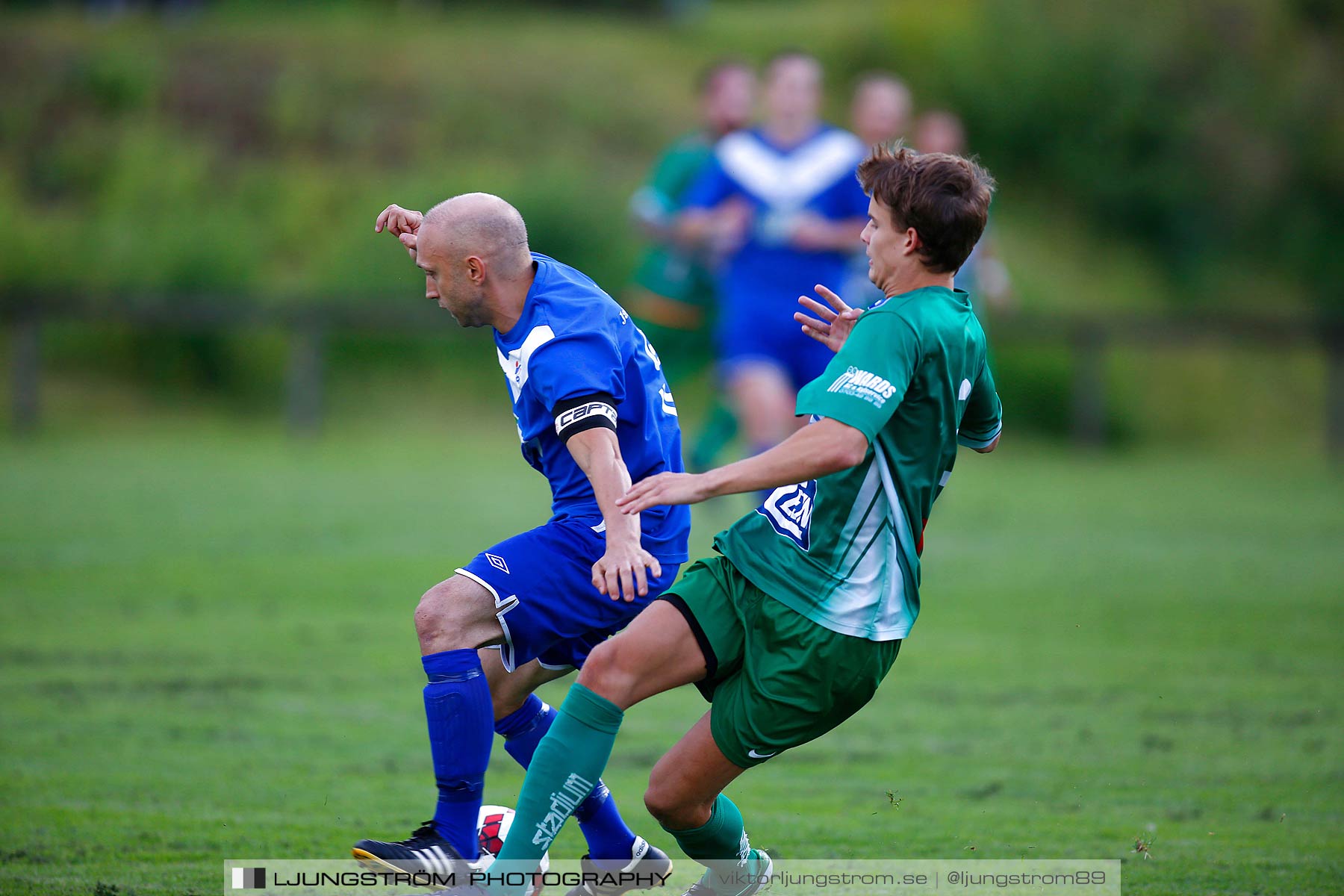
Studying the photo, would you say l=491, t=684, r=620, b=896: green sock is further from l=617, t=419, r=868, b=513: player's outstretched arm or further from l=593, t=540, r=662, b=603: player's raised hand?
l=617, t=419, r=868, b=513: player's outstretched arm

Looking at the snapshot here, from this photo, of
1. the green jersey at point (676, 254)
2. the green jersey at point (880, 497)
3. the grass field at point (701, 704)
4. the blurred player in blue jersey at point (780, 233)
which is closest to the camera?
the green jersey at point (880, 497)

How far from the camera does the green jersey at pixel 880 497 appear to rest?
119 inches

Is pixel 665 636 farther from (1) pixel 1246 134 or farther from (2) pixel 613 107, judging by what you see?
(1) pixel 1246 134

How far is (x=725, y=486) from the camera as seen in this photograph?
287 cm

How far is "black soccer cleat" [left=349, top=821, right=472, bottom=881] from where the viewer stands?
3.23 metres

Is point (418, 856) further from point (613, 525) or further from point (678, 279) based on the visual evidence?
Result: point (678, 279)

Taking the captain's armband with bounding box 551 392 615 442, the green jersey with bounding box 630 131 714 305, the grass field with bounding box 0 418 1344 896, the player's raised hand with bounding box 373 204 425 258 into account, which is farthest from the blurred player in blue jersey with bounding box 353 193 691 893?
the green jersey with bounding box 630 131 714 305

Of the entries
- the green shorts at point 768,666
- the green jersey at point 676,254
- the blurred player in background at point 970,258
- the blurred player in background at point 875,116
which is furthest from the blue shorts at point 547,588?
the blurred player in background at point 970,258

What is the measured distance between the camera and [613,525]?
3168 millimetres

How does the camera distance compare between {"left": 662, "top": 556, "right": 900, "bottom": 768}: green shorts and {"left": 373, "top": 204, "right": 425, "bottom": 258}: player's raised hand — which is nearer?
{"left": 662, "top": 556, "right": 900, "bottom": 768}: green shorts

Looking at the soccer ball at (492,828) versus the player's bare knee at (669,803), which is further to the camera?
the soccer ball at (492,828)

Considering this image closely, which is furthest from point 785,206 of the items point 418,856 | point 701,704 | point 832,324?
point 418,856

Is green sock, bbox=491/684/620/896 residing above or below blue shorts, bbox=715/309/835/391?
below

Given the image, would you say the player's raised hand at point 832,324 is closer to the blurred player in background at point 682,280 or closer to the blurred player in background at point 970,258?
the blurred player in background at point 682,280
